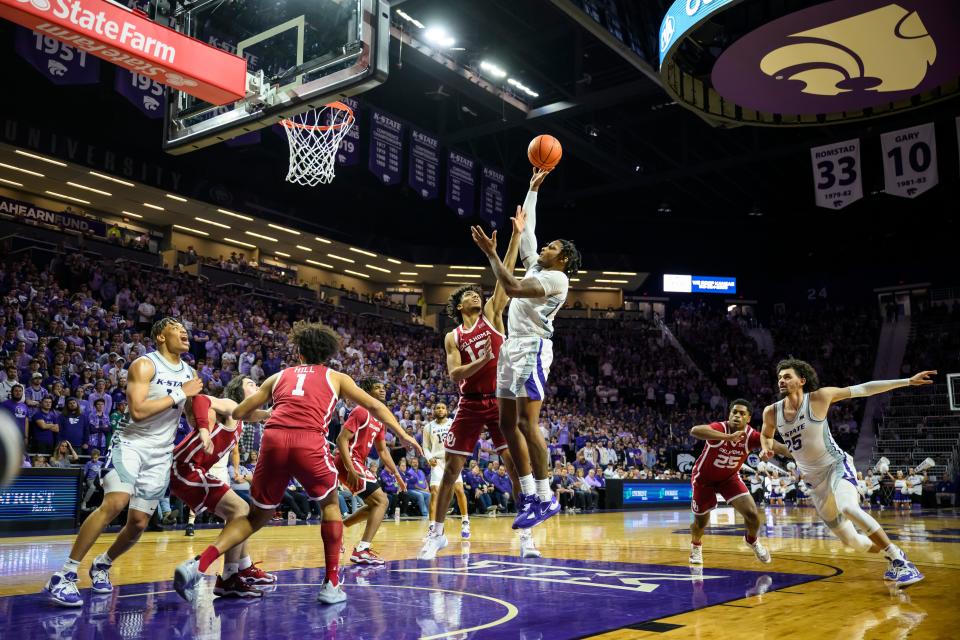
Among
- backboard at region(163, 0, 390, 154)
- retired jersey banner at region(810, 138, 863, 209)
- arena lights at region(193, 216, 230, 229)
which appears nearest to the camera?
backboard at region(163, 0, 390, 154)

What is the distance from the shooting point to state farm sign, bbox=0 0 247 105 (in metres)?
7.33

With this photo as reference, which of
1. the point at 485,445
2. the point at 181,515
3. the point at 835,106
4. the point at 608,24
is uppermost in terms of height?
the point at 608,24

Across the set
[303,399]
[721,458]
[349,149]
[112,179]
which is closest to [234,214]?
[112,179]

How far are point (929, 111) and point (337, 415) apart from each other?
833 inches

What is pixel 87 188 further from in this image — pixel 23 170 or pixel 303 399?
pixel 303 399

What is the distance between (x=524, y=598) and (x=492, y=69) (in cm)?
1823

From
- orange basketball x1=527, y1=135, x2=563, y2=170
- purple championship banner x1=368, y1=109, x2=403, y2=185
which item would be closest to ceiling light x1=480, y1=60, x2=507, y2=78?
purple championship banner x1=368, y1=109, x2=403, y2=185

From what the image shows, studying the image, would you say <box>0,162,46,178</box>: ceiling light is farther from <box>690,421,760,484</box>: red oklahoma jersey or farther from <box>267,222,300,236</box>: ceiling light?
<box>690,421,760,484</box>: red oklahoma jersey

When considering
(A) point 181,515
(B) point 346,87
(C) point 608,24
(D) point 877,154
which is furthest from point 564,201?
(B) point 346,87

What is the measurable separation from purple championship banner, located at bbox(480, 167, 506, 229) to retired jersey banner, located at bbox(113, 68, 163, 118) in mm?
10958

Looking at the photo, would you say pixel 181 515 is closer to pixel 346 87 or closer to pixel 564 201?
pixel 346 87

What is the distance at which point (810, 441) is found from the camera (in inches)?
255

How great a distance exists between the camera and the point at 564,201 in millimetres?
33781

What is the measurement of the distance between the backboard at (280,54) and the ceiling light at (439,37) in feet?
32.2
